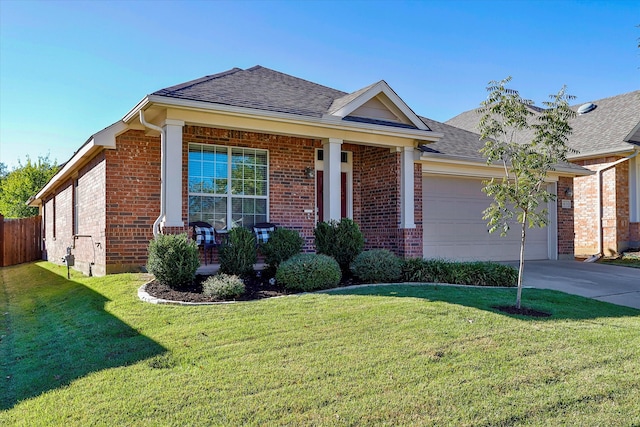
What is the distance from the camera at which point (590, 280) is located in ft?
32.4

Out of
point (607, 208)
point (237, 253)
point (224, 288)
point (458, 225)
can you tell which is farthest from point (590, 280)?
point (224, 288)

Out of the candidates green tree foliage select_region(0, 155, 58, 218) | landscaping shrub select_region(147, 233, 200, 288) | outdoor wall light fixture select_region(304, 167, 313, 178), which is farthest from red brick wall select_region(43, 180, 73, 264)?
green tree foliage select_region(0, 155, 58, 218)

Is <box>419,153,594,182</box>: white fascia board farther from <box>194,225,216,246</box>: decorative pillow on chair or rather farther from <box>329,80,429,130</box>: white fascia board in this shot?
<box>194,225,216,246</box>: decorative pillow on chair

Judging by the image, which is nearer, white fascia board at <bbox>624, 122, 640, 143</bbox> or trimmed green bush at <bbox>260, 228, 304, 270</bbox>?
trimmed green bush at <bbox>260, 228, 304, 270</bbox>

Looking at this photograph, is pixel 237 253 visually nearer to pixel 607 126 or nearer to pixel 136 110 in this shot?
pixel 136 110

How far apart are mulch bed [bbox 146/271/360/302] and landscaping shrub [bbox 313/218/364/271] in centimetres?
65

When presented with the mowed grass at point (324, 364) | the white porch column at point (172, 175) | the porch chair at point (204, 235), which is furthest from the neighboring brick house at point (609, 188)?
the white porch column at point (172, 175)

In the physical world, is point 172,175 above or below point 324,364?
above

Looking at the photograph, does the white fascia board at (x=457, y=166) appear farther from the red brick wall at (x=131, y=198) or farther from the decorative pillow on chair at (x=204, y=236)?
the red brick wall at (x=131, y=198)

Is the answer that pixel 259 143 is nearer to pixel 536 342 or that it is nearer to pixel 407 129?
pixel 407 129

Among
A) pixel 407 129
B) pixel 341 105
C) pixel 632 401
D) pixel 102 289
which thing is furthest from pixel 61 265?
pixel 632 401

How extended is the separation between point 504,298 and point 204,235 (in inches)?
223

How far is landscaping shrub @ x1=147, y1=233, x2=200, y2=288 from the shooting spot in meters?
7.35

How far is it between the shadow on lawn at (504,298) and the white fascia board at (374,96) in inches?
158
